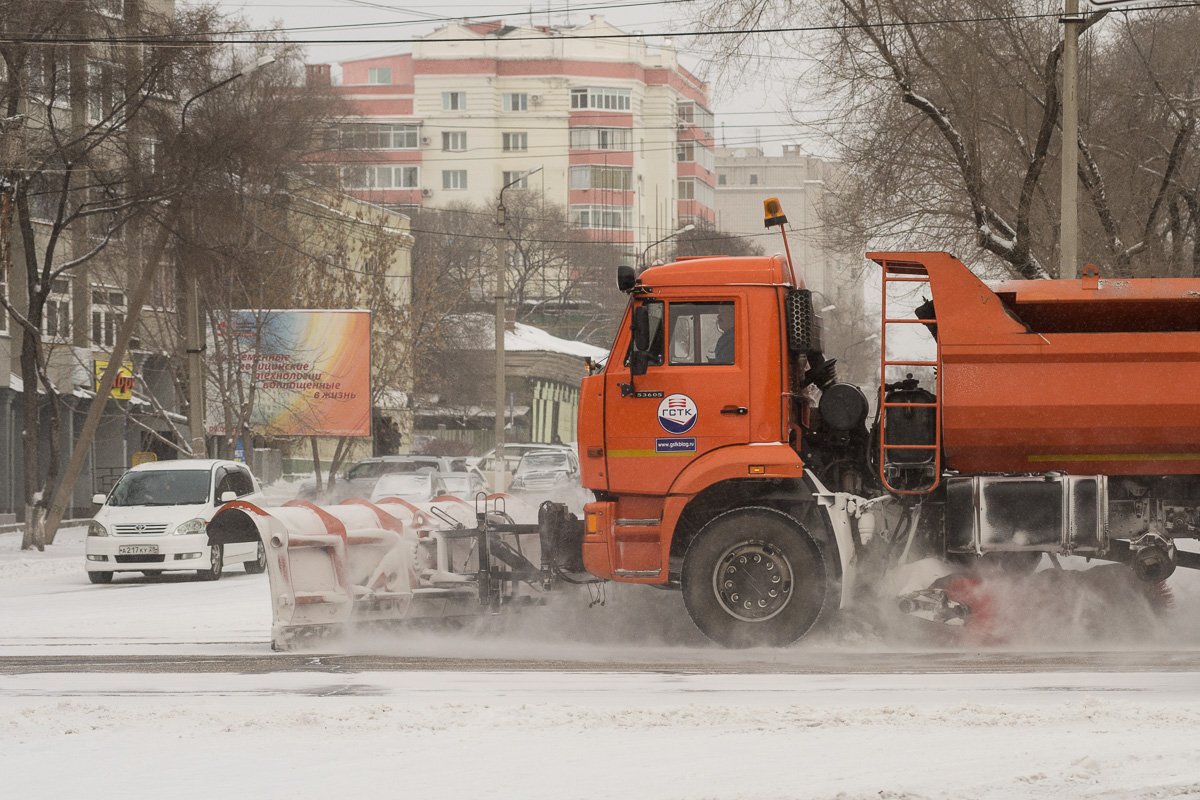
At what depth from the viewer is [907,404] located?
37.0ft

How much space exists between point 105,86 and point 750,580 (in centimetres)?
2010

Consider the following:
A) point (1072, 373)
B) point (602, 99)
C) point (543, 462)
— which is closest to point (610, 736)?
point (1072, 373)

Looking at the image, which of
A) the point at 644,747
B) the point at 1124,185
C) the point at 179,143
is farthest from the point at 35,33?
the point at 644,747

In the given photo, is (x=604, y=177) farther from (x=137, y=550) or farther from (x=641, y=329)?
(x=641, y=329)

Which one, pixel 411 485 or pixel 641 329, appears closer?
Answer: pixel 641 329

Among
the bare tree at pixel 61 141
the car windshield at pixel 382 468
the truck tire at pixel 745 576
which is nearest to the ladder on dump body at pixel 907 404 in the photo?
the truck tire at pixel 745 576

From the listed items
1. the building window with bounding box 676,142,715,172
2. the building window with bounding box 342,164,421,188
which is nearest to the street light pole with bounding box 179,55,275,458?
Result: the building window with bounding box 342,164,421,188

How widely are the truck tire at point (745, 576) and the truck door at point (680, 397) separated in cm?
53

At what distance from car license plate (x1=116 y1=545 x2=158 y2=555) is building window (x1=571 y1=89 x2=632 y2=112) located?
10507 cm

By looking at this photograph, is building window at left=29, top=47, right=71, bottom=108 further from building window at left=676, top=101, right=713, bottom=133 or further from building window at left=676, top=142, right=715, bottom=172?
building window at left=676, top=142, right=715, bottom=172

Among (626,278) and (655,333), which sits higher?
(626,278)

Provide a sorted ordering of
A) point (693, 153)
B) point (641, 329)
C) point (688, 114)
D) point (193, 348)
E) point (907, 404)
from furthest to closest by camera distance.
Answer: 1. point (688, 114)
2. point (693, 153)
3. point (193, 348)
4. point (641, 329)
5. point (907, 404)

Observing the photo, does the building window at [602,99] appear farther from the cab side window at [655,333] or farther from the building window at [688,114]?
the cab side window at [655,333]

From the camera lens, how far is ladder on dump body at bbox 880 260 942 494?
11.2 m
